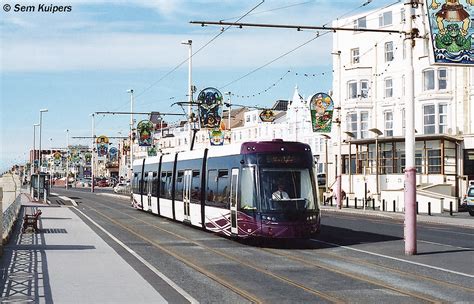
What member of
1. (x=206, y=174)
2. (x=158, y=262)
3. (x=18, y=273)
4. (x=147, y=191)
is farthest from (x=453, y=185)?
(x=18, y=273)

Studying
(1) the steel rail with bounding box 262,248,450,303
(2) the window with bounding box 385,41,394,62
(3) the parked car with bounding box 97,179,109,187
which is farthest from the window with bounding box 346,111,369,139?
(3) the parked car with bounding box 97,179,109,187

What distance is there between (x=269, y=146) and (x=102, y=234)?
26.7 ft

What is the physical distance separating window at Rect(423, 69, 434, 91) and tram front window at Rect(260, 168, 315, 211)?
36.0 m

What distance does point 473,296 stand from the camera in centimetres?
1270

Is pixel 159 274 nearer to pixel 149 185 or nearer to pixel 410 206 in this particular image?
pixel 410 206

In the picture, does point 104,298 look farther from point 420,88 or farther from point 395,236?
point 420,88

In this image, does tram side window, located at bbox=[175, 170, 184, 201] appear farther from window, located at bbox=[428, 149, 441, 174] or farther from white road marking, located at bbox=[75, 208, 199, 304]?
window, located at bbox=[428, 149, 441, 174]

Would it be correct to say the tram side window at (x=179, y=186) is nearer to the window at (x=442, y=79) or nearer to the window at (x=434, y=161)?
the window at (x=434, y=161)

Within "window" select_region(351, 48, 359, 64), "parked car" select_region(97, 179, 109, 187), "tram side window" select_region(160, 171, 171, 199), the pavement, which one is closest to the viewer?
the pavement

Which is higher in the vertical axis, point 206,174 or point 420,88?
point 420,88

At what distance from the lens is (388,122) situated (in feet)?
194

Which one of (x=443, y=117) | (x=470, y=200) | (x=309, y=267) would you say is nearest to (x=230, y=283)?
(x=309, y=267)

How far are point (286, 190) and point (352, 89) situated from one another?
42.5 metres

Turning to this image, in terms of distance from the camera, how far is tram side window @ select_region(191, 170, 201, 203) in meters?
26.8
